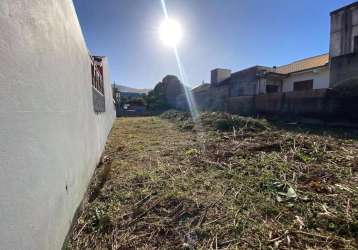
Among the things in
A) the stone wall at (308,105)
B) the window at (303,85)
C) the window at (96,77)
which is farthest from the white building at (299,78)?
the window at (96,77)

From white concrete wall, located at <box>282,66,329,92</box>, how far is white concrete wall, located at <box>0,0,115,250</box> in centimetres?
1454

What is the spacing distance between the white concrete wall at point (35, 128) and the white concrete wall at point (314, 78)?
47.7ft

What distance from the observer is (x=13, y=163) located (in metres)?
1.00

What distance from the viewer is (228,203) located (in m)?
2.23

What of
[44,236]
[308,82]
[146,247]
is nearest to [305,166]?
[146,247]

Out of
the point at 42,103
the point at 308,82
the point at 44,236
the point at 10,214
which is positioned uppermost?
the point at 308,82

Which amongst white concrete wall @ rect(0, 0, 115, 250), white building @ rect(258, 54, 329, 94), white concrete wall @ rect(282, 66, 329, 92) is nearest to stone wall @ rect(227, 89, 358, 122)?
white concrete wall @ rect(282, 66, 329, 92)

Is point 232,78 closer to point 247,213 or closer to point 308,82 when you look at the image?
point 308,82

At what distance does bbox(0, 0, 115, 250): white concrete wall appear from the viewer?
0.96m

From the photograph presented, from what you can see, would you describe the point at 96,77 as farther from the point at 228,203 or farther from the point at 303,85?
the point at 303,85

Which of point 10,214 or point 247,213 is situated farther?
point 247,213

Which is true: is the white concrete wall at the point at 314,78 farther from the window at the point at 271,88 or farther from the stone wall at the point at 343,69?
the stone wall at the point at 343,69

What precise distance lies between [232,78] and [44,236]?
1816 cm

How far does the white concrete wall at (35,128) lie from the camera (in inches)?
37.6
